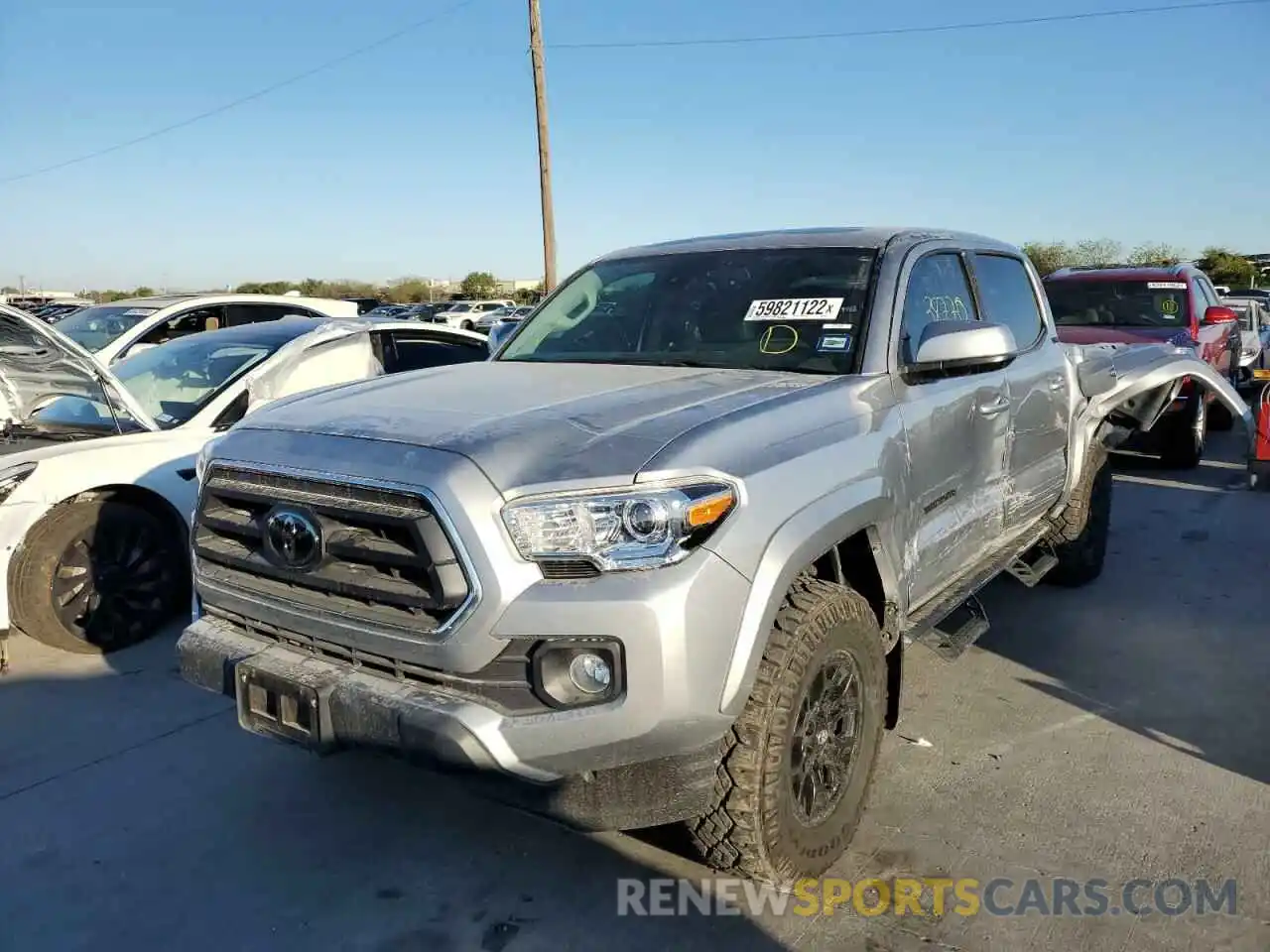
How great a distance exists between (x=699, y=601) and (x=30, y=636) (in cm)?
409

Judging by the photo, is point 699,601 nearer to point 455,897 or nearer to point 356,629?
point 356,629

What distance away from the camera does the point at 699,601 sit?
7.73 feet

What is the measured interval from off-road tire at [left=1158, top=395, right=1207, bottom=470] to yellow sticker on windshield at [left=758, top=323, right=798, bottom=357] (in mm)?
7220

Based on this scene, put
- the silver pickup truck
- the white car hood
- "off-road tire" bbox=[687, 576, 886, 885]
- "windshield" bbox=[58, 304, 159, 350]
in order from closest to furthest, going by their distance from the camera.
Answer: the silver pickup truck, "off-road tire" bbox=[687, 576, 886, 885], the white car hood, "windshield" bbox=[58, 304, 159, 350]

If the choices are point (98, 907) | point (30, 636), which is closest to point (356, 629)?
point (98, 907)

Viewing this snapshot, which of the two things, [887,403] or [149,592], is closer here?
[887,403]

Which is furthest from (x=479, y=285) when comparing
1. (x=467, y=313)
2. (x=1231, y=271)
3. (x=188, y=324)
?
(x=188, y=324)

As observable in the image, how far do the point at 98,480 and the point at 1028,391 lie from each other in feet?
14.5

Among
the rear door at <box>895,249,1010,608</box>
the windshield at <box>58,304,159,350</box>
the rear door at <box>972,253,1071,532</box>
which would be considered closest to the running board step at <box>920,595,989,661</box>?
the rear door at <box>895,249,1010,608</box>

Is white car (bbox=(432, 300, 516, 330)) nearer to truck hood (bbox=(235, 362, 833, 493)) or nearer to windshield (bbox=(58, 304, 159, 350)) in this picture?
windshield (bbox=(58, 304, 159, 350))

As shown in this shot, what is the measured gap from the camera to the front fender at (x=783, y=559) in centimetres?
245

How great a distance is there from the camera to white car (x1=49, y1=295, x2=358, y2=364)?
8.07 meters

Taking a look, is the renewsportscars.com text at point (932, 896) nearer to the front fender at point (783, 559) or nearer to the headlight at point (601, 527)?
the front fender at point (783, 559)

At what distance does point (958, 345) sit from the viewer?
3.33 m
